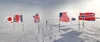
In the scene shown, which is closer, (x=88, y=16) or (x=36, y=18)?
(x=88, y=16)

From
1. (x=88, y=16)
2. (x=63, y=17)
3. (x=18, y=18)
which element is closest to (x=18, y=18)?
(x=18, y=18)

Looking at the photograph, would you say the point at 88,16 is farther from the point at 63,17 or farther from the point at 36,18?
the point at 36,18

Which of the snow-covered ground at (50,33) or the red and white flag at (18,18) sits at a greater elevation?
the red and white flag at (18,18)

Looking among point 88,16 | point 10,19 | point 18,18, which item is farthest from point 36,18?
point 88,16

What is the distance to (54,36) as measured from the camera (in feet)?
9.24

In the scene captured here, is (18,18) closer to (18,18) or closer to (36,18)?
(18,18)

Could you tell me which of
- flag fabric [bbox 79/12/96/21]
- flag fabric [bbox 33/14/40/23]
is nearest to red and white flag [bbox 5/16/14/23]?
flag fabric [bbox 33/14/40/23]

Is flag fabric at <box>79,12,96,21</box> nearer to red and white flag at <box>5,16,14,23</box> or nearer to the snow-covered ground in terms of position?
the snow-covered ground

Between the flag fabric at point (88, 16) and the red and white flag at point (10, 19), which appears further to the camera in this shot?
the red and white flag at point (10, 19)

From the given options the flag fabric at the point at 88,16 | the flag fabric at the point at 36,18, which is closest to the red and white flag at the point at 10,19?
the flag fabric at the point at 36,18

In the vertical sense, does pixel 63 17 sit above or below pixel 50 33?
above

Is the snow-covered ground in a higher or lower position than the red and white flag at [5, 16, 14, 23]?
lower

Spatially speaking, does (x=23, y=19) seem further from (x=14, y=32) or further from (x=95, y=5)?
(x=95, y=5)

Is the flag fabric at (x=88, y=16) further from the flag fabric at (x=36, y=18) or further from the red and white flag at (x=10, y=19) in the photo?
the red and white flag at (x=10, y=19)
